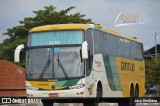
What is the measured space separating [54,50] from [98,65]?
2.52m

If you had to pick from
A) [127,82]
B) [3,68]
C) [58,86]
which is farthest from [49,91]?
[3,68]

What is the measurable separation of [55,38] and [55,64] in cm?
124

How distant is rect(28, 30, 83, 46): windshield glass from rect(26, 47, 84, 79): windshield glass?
0.33 m

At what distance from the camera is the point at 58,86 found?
20328 millimetres

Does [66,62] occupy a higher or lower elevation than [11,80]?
higher

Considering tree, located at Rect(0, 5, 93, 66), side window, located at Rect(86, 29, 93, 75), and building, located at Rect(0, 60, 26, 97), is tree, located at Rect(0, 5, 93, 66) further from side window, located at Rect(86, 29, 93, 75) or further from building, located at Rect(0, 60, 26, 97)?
side window, located at Rect(86, 29, 93, 75)

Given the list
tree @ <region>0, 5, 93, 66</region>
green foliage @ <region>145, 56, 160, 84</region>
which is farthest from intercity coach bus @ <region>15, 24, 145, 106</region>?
tree @ <region>0, 5, 93, 66</region>

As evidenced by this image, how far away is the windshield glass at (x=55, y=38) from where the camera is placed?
20.8m

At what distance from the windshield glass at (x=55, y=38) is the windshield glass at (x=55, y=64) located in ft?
1.07

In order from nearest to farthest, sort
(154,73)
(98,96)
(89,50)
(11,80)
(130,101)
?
(89,50) < (98,96) < (130,101) < (11,80) < (154,73)

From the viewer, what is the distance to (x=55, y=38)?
2106 centimetres

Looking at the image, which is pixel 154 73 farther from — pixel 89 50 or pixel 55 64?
pixel 55 64

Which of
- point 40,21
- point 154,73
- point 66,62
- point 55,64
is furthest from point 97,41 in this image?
point 40,21

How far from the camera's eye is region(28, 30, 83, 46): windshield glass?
68.1ft
